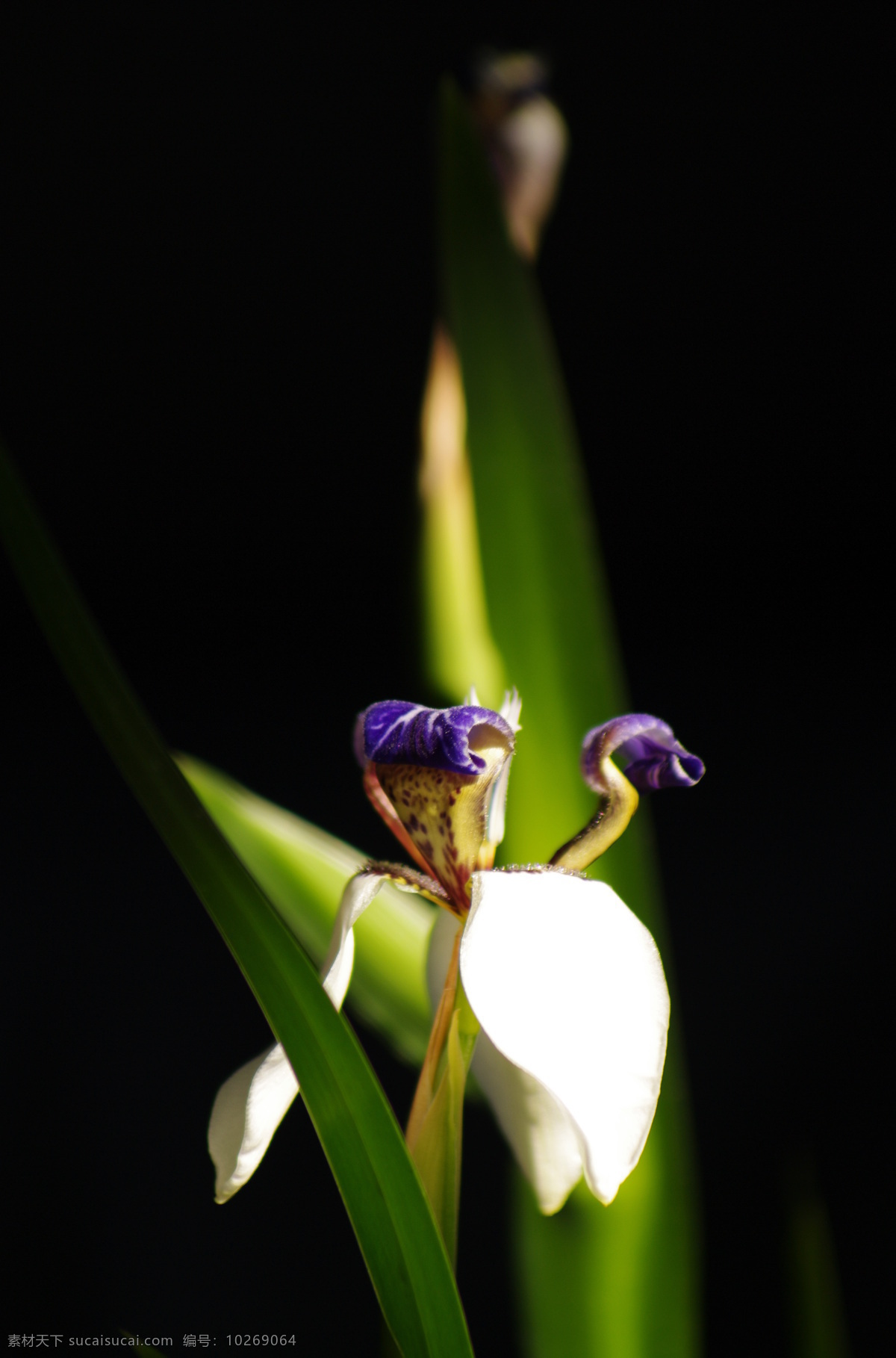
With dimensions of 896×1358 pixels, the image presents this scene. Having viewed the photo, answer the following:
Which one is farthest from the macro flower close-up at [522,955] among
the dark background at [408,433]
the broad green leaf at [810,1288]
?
the dark background at [408,433]

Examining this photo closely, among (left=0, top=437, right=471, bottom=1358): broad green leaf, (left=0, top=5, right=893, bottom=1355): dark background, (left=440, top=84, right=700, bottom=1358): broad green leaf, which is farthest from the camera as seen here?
(left=0, top=5, right=893, bottom=1355): dark background

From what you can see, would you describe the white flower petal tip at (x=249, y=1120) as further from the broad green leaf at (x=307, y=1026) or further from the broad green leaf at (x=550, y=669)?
the broad green leaf at (x=550, y=669)

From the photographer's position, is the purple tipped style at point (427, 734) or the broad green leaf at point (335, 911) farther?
the broad green leaf at point (335, 911)

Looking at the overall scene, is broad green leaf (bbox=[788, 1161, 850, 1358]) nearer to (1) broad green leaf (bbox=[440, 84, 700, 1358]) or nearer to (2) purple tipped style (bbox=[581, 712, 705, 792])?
(1) broad green leaf (bbox=[440, 84, 700, 1358])

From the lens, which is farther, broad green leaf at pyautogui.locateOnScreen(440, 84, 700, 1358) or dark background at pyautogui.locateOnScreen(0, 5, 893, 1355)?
dark background at pyautogui.locateOnScreen(0, 5, 893, 1355)

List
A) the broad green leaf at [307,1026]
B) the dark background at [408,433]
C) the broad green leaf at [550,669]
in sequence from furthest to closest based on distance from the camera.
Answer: the dark background at [408,433], the broad green leaf at [550,669], the broad green leaf at [307,1026]

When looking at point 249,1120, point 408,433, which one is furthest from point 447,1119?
point 408,433

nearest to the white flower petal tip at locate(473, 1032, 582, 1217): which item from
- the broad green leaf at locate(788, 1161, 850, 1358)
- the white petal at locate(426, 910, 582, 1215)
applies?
the white petal at locate(426, 910, 582, 1215)

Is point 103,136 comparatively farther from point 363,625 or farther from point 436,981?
point 436,981

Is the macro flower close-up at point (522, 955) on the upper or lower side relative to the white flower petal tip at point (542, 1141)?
upper
